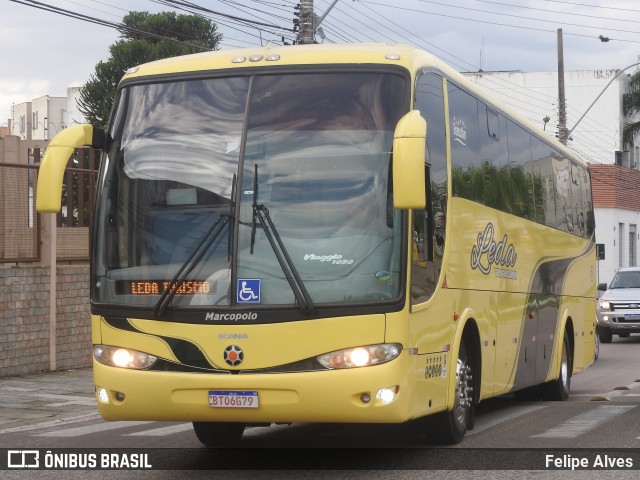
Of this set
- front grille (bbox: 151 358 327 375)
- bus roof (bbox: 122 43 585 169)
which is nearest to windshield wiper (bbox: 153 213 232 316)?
front grille (bbox: 151 358 327 375)

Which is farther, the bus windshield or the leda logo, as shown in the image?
the leda logo

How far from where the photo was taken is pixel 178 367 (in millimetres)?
8969

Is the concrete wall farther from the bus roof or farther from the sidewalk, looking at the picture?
the bus roof

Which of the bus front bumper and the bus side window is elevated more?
the bus side window

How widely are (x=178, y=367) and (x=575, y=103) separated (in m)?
54.7

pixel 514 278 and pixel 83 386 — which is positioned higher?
pixel 514 278

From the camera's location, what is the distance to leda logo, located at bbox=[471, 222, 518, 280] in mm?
11594

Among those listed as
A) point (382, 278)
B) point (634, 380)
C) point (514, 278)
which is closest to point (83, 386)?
point (514, 278)

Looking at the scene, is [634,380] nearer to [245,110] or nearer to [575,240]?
[575,240]

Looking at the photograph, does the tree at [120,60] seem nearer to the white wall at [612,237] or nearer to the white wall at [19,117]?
the white wall at [612,237]

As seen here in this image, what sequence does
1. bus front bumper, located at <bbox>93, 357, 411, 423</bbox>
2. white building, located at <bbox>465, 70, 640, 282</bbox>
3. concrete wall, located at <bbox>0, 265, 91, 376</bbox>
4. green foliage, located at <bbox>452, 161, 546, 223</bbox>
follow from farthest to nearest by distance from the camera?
white building, located at <bbox>465, 70, 640, 282</bbox>, concrete wall, located at <bbox>0, 265, 91, 376</bbox>, green foliage, located at <bbox>452, 161, 546, 223</bbox>, bus front bumper, located at <bbox>93, 357, 411, 423</bbox>

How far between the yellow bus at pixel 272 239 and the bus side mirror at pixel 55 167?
14 mm

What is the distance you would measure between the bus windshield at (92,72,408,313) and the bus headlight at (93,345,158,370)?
0.34 meters

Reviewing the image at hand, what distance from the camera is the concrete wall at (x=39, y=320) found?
18.0 m
